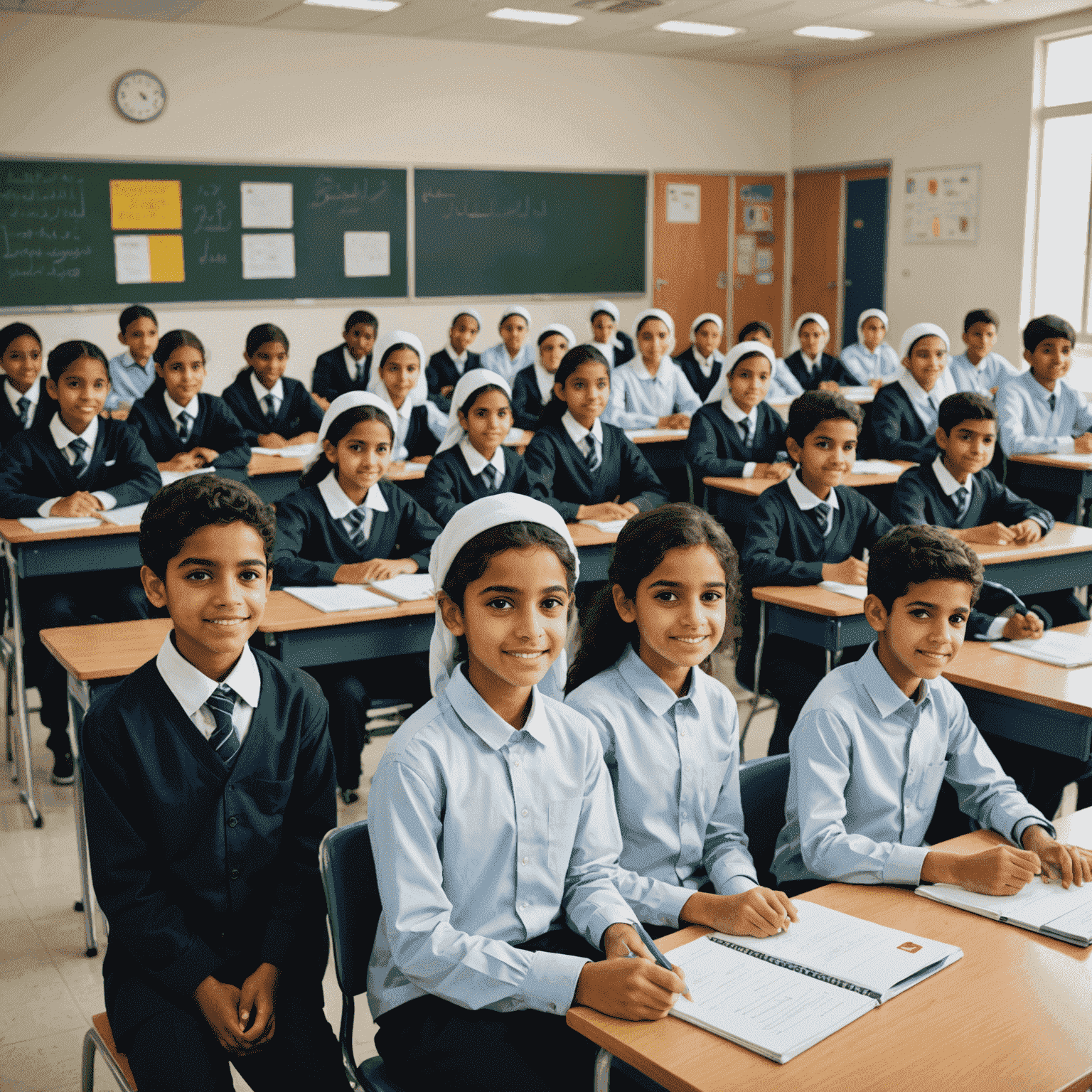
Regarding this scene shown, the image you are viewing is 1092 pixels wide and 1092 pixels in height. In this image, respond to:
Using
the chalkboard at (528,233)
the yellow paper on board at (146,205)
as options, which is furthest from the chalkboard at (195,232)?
the chalkboard at (528,233)

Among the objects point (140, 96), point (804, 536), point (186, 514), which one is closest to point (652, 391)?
point (804, 536)

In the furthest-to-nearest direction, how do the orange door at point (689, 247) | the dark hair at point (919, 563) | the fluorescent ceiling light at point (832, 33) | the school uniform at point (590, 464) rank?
the orange door at point (689, 247), the fluorescent ceiling light at point (832, 33), the school uniform at point (590, 464), the dark hair at point (919, 563)

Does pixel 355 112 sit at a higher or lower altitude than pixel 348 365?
higher

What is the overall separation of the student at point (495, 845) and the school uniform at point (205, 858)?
16 centimetres

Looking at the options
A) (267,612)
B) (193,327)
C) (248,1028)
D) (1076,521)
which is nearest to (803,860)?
(248,1028)

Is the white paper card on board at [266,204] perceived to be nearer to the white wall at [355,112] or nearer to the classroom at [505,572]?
the classroom at [505,572]

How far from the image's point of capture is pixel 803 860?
5.66 feet

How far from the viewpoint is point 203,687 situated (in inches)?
62.0

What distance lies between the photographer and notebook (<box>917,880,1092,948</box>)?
1.39m

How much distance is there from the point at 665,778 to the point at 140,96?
732 cm

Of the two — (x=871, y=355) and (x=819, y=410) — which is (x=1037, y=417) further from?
(x=871, y=355)

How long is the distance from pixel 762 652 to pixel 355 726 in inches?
45.1

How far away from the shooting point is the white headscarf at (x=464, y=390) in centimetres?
403

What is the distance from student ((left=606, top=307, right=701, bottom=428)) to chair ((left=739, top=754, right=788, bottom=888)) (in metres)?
4.83
